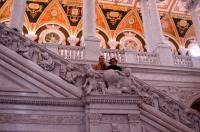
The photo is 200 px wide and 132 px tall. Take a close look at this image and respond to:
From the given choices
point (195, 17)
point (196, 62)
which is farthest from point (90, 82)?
point (195, 17)

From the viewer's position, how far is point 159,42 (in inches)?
611

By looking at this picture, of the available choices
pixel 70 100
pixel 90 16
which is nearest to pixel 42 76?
pixel 70 100

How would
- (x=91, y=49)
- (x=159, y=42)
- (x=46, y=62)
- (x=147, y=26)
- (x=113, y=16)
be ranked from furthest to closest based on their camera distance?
1. (x=113, y=16)
2. (x=147, y=26)
3. (x=159, y=42)
4. (x=91, y=49)
5. (x=46, y=62)

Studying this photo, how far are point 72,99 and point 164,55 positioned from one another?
9.49 m

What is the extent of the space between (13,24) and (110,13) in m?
10.0

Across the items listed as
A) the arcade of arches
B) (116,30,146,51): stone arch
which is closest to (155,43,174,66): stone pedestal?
the arcade of arches

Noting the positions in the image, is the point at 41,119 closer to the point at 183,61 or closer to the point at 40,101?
the point at 40,101

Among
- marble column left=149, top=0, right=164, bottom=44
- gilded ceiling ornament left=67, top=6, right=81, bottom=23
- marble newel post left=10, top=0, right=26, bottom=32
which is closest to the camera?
marble newel post left=10, top=0, right=26, bottom=32

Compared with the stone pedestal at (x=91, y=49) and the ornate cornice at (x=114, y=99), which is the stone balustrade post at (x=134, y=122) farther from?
the stone pedestal at (x=91, y=49)

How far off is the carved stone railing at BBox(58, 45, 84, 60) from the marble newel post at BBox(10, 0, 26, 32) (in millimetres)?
1963

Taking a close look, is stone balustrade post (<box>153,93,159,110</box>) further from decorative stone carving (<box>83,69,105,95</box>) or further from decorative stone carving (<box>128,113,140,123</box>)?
decorative stone carving (<box>83,69,105,95</box>)

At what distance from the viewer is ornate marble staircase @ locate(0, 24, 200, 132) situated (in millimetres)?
6023

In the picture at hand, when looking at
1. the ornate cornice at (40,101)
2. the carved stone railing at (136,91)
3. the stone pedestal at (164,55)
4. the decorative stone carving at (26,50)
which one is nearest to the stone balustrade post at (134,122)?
the carved stone railing at (136,91)

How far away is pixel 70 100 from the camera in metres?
6.26
